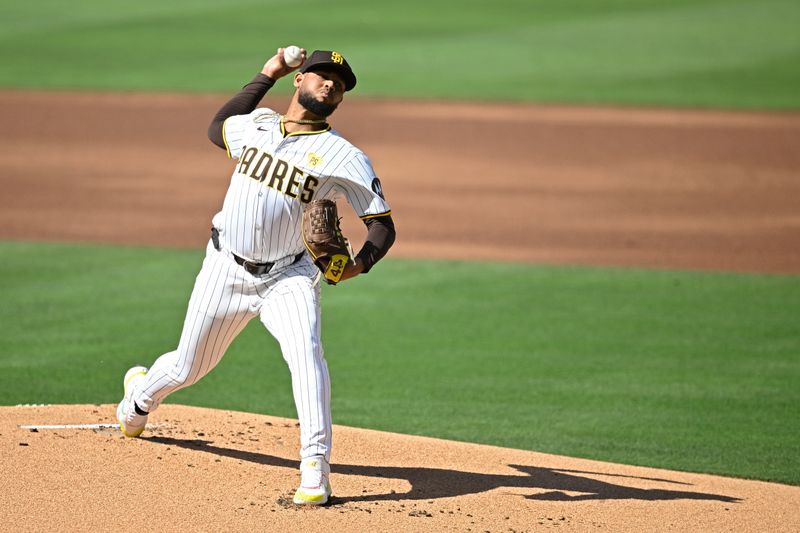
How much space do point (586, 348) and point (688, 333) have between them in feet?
3.10

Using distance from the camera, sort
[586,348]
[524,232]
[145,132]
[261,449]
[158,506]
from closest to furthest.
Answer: [158,506] → [261,449] → [586,348] → [524,232] → [145,132]

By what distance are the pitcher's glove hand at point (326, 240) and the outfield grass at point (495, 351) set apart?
212cm

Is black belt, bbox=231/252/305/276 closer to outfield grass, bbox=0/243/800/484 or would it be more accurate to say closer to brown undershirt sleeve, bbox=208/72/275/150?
brown undershirt sleeve, bbox=208/72/275/150

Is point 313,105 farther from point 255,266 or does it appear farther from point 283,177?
point 255,266

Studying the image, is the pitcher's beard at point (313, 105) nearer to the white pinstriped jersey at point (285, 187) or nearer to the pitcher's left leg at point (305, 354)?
the white pinstriped jersey at point (285, 187)

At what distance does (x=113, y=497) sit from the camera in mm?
5156

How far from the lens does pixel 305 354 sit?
5230mm

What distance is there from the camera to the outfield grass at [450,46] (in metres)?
22.5

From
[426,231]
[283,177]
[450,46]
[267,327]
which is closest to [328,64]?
[283,177]

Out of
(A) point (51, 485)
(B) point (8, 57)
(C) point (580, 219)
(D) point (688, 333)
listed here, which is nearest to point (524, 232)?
(C) point (580, 219)

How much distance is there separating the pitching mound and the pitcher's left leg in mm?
300

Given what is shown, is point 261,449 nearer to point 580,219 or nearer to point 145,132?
point 580,219

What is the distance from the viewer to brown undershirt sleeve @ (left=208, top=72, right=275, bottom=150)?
5.72 m

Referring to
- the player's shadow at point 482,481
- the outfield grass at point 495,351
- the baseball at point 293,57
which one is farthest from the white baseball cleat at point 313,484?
the outfield grass at point 495,351
